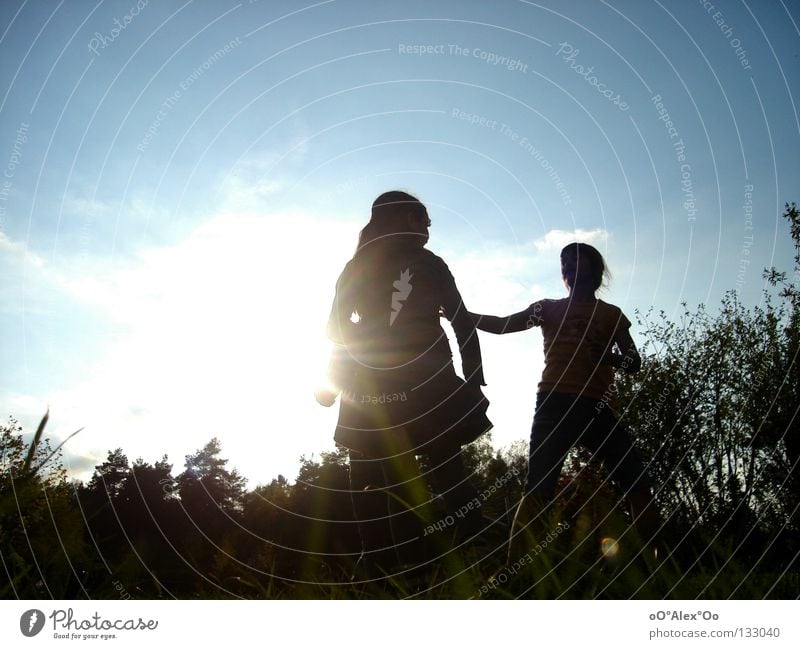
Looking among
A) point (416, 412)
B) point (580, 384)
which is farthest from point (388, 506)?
point (580, 384)

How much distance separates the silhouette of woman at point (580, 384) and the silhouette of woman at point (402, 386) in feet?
3.07

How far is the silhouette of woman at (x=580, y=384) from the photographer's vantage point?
4.70 meters

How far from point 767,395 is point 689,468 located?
449 centimetres

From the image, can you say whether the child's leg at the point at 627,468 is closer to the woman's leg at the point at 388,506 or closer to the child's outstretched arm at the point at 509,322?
the child's outstretched arm at the point at 509,322

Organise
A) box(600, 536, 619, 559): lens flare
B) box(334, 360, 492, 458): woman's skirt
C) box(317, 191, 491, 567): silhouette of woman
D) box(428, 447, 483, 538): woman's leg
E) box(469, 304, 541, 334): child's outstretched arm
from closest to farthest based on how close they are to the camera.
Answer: box(600, 536, 619, 559): lens flare, box(428, 447, 483, 538): woman's leg, box(317, 191, 491, 567): silhouette of woman, box(334, 360, 492, 458): woman's skirt, box(469, 304, 541, 334): child's outstretched arm

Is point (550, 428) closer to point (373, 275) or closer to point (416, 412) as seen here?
point (416, 412)

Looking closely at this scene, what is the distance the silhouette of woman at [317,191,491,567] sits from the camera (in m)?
3.90

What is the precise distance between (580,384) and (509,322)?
3.39 feet

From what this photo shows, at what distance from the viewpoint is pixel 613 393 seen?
17.6 ft

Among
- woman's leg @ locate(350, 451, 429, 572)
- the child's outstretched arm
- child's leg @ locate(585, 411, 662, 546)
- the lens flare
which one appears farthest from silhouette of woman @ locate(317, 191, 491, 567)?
child's leg @ locate(585, 411, 662, 546)

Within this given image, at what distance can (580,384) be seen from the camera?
5043mm

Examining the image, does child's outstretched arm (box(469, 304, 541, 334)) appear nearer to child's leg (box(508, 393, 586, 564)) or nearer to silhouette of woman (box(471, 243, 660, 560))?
silhouette of woman (box(471, 243, 660, 560))

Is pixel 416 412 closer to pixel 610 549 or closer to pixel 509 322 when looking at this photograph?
pixel 610 549
